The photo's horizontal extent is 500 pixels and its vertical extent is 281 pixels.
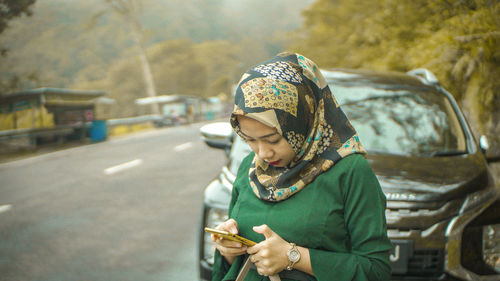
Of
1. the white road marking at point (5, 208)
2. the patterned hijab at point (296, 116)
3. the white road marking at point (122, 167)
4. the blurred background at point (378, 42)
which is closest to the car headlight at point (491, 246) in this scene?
the patterned hijab at point (296, 116)

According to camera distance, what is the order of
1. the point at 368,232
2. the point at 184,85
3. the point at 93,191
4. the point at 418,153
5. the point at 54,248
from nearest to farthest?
1. the point at 368,232
2. the point at 418,153
3. the point at 54,248
4. the point at 93,191
5. the point at 184,85

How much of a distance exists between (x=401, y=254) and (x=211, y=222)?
1.21 metres

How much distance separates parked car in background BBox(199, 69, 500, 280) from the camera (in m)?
2.32

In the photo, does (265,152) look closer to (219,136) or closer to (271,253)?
(271,253)

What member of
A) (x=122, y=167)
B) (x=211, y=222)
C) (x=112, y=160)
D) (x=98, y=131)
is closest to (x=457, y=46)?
(x=211, y=222)

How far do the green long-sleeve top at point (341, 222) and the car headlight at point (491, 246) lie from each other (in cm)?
139

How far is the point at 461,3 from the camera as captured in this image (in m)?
4.86

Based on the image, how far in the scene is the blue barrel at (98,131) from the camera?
19375 millimetres

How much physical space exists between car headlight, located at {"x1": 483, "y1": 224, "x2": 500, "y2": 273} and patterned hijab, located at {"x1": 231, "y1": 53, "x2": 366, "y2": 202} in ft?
4.96

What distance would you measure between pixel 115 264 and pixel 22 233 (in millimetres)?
1825

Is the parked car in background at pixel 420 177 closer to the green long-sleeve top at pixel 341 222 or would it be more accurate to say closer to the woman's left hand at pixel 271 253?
the green long-sleeve top at pixel 341 222

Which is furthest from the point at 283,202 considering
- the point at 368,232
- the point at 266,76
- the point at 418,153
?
the point at 418,153

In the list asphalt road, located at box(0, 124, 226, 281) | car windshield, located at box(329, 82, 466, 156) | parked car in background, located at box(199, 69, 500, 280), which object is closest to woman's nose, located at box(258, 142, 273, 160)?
parked car in background, located at box(199, 69, 500, 280)

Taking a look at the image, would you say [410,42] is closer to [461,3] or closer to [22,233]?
[461,3]
